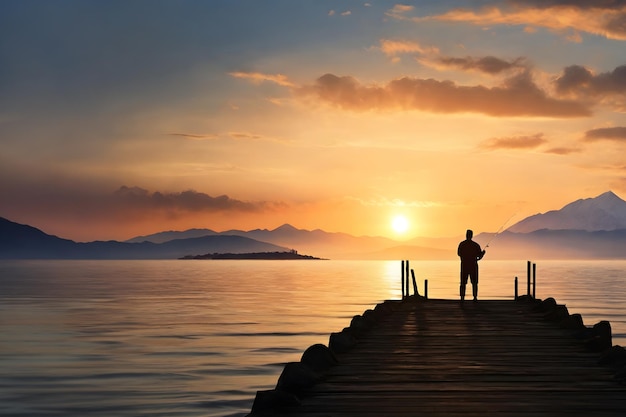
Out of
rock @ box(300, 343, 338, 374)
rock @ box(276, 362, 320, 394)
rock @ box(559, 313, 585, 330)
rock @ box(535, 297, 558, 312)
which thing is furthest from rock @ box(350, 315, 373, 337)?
rock @ box(276, 362, 320, 394)

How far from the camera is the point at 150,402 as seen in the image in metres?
21.6

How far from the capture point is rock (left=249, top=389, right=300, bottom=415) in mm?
10539

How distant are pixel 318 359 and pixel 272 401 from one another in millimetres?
3169

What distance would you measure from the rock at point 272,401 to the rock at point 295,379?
79 centimetres

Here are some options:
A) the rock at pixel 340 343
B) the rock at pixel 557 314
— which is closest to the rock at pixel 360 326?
the rock at pixel 340 343

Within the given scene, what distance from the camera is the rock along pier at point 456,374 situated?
10609mm

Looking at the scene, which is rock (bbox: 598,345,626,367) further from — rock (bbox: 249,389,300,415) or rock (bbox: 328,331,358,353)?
rock (bbox: 249,389,300,415)

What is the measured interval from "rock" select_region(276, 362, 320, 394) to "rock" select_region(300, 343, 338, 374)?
1.13m

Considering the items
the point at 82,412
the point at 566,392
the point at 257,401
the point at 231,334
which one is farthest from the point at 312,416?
the point at 231,334

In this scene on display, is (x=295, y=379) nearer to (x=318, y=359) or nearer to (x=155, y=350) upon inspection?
(x=318, y=359)

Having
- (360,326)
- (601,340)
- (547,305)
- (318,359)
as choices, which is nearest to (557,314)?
(547,305)

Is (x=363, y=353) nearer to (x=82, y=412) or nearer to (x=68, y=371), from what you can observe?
(x=82, y=412)

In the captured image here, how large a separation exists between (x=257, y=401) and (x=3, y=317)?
4355cm

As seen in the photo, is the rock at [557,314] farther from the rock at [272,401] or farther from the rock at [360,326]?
the rock at [272,401]
